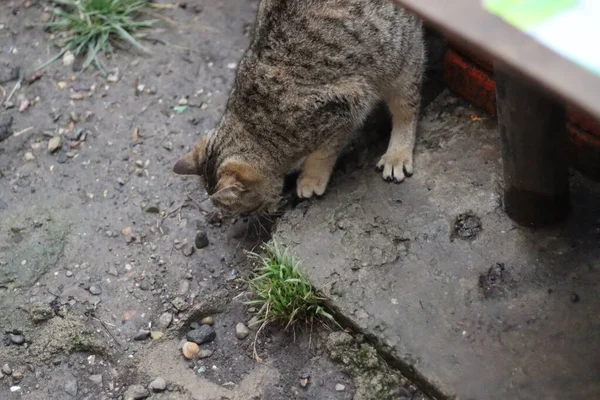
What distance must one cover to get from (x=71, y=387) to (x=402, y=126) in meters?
1.96

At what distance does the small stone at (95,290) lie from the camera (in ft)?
11.5

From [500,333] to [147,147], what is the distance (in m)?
2.18

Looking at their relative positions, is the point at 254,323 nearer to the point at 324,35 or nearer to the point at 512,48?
the point at 324,35

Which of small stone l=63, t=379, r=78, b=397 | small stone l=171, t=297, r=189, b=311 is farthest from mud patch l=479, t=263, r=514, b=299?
small stone l=63, t=379, r=78, b=397

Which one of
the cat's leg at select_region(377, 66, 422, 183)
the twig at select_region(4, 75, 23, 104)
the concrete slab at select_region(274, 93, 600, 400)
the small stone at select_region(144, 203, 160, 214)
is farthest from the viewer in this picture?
the twig at select_region(4, 75, 23, 104)

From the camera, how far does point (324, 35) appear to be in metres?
3.29

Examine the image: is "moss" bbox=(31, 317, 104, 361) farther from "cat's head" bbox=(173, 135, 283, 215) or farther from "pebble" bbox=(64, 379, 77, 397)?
"cat's head" bbox=(173, 135, 283, 215)

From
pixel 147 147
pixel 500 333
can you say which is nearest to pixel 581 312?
pixel 500 333

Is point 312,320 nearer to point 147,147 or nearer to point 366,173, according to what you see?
point 366,173

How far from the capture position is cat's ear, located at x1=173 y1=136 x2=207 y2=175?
3.60 meters

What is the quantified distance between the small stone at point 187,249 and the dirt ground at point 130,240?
2 centimetres

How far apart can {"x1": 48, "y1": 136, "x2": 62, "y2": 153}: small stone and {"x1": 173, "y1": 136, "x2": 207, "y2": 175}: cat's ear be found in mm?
911

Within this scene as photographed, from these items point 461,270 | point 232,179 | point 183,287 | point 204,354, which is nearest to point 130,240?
point 183,287

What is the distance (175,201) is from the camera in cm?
385
